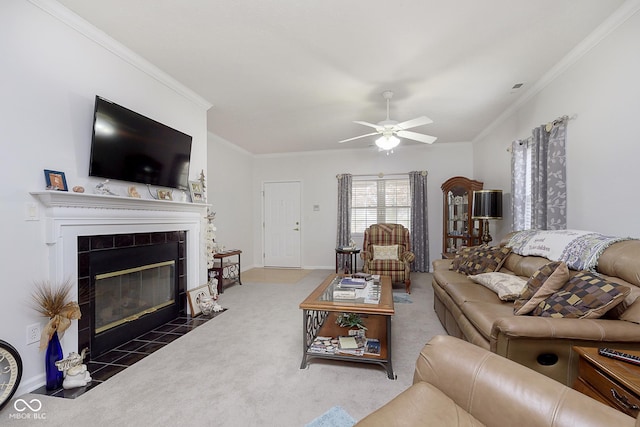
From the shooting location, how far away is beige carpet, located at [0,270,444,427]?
5.36 ft

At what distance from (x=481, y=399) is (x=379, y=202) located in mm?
5129

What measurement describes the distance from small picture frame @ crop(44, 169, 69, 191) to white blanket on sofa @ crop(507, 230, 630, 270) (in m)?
3.72

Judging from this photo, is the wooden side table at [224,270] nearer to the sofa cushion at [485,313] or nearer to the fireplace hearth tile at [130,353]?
the fireplace hearth tile at [130,353]

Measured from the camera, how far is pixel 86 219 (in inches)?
86.3

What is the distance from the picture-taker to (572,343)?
4.64 ft

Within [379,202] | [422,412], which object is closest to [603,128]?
[422,412]

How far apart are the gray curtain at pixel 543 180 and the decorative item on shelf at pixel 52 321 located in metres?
4.14

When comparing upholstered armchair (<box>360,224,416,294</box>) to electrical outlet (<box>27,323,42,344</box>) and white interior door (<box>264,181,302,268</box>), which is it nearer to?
white interior door (<box>264,181,302,268</box>)

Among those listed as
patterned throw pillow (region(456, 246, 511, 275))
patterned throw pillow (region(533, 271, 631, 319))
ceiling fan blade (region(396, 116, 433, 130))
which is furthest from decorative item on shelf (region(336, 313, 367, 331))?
ceiling fan blade (region(396, 116, 433, 130))

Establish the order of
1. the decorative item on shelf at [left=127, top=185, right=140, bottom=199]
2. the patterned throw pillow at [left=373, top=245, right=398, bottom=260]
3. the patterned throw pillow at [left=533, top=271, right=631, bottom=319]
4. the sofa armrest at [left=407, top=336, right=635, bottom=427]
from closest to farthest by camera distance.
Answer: the sofa armrest at [left=407, top=336, right=635, bottom=427], the patterned throw pillow at [left=533, top=271, right=631, bottom=319], the decorative item on shelf at [left=127, top=185, right=140, bottom=199], the patterned throw pillow at [left=373, top=245, right=398, bottom=260]

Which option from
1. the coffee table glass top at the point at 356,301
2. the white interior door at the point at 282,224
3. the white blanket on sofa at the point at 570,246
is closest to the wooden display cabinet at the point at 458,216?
the white blanket on sofa at the point at 570,246

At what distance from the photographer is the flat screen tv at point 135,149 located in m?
2.26

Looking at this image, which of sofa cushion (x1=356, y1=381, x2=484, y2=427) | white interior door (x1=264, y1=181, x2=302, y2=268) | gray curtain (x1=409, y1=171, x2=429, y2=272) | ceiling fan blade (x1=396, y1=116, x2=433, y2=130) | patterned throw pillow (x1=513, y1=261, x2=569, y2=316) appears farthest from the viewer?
white interior door (x1=264, y1=181, x2=302, y2=268)

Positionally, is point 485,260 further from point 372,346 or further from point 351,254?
point 351,254
